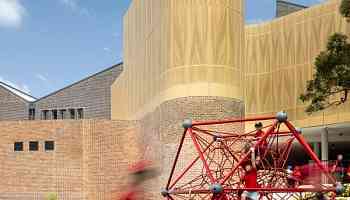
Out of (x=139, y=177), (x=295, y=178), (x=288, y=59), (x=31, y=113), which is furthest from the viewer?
(x=31, y=113)

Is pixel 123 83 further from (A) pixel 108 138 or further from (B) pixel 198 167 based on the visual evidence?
(B) pixel 198 167

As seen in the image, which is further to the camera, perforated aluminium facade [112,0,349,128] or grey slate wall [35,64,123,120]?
grey slate wall [35,64,123,120]

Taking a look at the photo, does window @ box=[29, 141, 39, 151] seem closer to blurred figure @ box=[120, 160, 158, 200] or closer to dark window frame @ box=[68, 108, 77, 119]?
dark window frame @ box=[68, 108, 77, 119]

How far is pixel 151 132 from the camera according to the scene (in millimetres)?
33375

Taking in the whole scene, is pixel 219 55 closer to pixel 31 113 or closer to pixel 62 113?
pixel 62 113

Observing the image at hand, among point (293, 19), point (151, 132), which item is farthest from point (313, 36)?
point (151, 132)

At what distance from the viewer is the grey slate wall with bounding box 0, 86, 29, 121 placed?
68.5m

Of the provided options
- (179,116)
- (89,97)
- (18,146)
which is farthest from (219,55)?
(89,97)

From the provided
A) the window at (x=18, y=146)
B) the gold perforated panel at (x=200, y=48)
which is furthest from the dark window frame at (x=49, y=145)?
the gold perforated panel at (x=200, y=48)

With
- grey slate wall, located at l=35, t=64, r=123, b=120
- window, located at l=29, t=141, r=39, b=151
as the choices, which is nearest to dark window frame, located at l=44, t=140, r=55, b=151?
window, located at l=29, t=141, r=39, b=151

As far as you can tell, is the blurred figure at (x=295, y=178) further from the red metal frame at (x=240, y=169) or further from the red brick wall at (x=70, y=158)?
the red brick wall at (x=70, y=158)

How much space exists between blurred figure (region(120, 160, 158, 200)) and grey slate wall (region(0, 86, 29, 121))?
6431 cm

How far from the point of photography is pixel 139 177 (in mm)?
5438

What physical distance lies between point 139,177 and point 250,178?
6.04m
